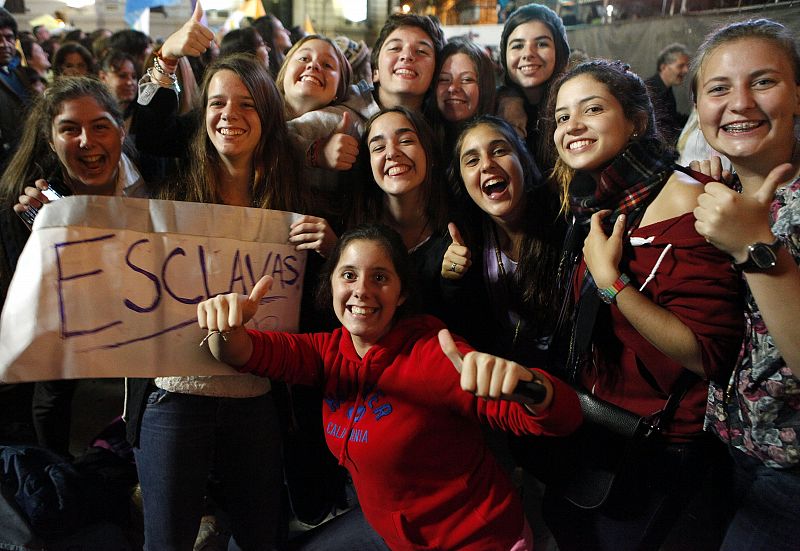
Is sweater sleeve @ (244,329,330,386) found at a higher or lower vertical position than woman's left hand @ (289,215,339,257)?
lower

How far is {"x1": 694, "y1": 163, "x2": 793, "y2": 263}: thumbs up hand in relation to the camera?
1485 millimetres

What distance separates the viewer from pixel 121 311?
6.57ft

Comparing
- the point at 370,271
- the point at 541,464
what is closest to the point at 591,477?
the point at 541,464

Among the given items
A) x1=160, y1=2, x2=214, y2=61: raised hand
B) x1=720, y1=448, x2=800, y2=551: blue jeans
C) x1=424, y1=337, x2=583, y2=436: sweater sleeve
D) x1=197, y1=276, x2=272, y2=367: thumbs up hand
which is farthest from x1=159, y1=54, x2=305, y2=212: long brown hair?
x1=720, y1=448, x2=800, y2=551: blue jeans

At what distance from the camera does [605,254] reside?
1.75m

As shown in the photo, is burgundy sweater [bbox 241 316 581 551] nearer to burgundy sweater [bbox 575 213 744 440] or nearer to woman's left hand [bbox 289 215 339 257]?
woman's left hand [bbox 289 215 339 257]

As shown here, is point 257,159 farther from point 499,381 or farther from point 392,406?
point 499,381

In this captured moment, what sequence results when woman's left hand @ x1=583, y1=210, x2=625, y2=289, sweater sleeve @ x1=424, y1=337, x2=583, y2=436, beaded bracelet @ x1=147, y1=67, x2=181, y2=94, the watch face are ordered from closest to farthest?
the watch face → sweater sleeve @ x1=424, y1=337, x2=583, y2=436 → woman's left hand @ x1=583, y1=210, x2=625, y2=289 → beaded bracelet @ x1=147, y1=67, x2=181, y2=94

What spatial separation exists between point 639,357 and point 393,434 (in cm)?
85

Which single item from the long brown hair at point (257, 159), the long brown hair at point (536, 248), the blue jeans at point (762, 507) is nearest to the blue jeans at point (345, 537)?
the long brown hair at point (536, 248)

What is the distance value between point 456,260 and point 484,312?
33 cm

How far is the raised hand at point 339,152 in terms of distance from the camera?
258cm

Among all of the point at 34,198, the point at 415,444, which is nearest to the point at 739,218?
the point at 415,444

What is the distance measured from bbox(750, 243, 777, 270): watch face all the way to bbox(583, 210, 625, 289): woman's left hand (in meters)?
0.36
